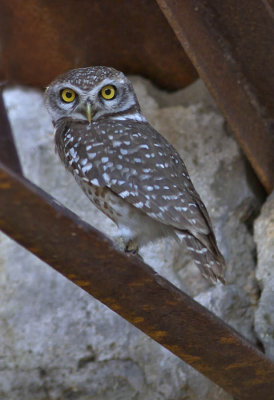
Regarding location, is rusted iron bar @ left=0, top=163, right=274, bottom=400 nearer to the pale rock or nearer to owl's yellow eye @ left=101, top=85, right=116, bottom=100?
the pale rock

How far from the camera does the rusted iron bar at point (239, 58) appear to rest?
2.90 meters

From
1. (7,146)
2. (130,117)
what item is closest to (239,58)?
(130,117)

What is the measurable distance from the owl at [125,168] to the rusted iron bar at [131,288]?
23 cm

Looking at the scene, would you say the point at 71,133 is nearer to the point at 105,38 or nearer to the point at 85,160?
the point at 85,160

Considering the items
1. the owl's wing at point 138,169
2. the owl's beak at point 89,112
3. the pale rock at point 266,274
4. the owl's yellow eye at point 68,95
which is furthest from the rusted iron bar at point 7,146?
the pale rock at point 266,274

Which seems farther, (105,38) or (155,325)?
(105,38)

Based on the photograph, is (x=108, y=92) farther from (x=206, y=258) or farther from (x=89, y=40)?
(x=206, y=258)

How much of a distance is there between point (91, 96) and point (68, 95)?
164mm

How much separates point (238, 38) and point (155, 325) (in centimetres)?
131

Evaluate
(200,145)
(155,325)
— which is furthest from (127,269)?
(200,145)

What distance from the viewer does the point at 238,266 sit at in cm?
Answer: 329

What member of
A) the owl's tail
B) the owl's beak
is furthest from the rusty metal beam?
the owl's tail

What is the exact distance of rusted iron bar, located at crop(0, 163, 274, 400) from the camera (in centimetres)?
189

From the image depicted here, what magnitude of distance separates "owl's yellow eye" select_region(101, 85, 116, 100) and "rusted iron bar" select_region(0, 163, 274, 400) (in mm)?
1087
